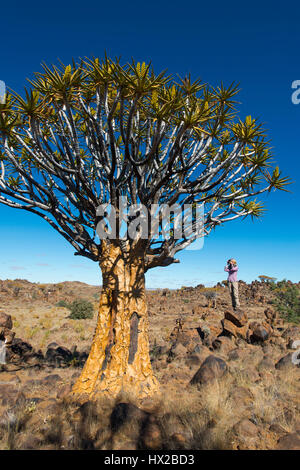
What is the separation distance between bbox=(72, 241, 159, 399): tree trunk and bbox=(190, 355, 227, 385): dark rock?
0.79 metres

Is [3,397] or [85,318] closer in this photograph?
[3,397]

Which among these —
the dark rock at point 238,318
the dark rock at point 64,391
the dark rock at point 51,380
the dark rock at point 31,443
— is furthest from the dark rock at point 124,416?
the dark rock at point 238,318

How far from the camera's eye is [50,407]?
4109 millimetres

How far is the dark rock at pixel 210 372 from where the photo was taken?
196 inches

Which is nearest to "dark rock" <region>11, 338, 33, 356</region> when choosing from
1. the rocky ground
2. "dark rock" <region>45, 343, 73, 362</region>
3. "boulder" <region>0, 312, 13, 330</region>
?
the rocky ground

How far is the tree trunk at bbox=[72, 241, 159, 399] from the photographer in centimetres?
467

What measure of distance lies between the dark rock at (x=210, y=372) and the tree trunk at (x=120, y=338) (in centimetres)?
79

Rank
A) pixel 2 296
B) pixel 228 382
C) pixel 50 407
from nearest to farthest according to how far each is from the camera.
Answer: pixel 50 407 → pixel 228 382 → pixel 2 296

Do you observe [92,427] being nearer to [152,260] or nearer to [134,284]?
[134,284]

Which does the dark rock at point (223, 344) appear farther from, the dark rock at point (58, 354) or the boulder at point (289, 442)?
the boulder at point (289, 442)

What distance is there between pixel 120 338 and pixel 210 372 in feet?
5.82

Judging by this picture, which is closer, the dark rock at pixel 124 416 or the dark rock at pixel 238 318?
the dark rock at pixel 124 416
